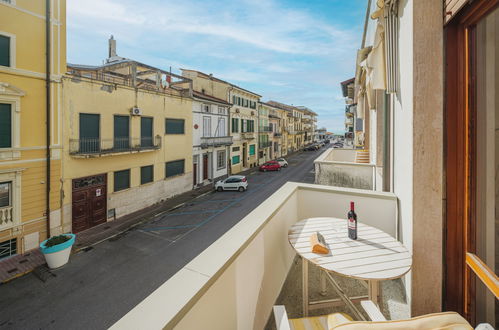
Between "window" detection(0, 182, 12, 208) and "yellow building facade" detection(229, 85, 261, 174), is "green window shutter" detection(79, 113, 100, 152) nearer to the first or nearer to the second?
"window" detection(0, 182, 12, 208)

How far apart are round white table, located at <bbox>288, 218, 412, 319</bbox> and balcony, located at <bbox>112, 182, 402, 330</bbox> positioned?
0.39 metres

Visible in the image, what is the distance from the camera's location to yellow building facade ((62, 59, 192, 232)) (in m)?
11.8

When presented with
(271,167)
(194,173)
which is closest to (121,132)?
(194,173)

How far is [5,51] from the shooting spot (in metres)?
9.22

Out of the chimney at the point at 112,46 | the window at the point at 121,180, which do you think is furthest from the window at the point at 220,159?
the chimney at the point at 112,46

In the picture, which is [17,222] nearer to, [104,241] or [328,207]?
[104,241]

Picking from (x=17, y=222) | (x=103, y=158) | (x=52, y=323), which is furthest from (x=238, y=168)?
(x=52, y=323)

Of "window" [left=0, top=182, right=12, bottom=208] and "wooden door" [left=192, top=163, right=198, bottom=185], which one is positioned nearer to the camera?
"window" [left=0, top=182, right=12, bottom=208]

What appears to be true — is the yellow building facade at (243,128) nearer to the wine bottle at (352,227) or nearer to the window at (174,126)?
the window at (174,126)

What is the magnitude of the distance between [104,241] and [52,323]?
5.24m

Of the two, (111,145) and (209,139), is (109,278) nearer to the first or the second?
(111,145)

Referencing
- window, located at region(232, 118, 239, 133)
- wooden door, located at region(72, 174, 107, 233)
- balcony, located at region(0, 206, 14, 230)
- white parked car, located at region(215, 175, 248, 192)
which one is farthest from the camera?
window, located at region(232, 118, 239, 133)

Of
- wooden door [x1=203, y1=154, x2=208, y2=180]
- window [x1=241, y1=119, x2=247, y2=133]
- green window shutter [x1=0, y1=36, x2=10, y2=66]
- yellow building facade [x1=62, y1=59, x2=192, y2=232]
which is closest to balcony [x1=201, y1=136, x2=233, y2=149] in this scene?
wooden door [x1=203, y1=154, x2=208, y2=180]

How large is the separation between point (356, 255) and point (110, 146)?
560 inches
